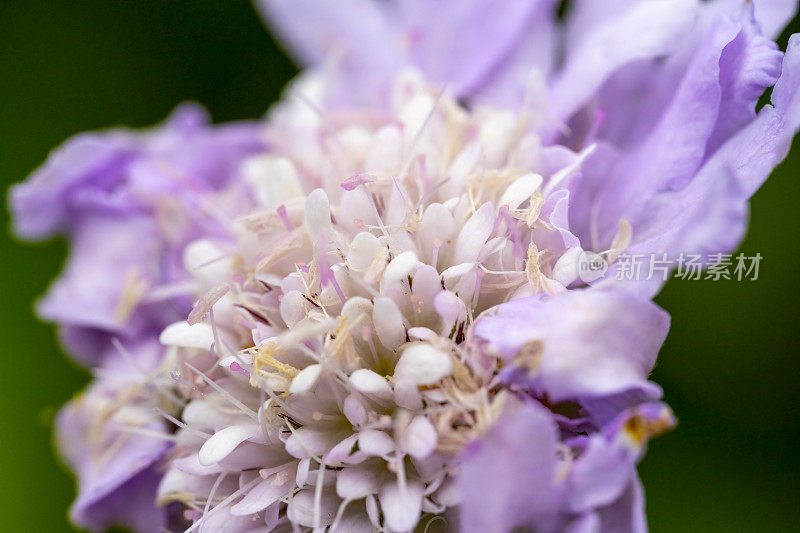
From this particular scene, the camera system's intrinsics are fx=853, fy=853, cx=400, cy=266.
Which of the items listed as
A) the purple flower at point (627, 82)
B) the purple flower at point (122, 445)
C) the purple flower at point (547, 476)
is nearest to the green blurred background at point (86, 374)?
the purple flower at point (122, 445)

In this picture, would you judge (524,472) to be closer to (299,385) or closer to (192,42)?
(299,385)

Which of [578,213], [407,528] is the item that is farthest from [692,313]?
[407,528]

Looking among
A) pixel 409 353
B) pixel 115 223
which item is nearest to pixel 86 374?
pixel 115 223

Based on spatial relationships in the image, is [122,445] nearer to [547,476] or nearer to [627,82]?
[547,476]

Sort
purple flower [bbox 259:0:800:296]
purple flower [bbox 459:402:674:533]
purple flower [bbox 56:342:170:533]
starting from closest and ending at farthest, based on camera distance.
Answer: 1. purple flower [bbox 459:402:674:533]
2. purple flower [bbox 259:0:800:296]
3. purple flower [bbox 56:342:170:533]

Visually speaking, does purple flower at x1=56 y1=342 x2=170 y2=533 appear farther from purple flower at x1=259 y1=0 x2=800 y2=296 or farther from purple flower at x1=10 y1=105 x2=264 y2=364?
purple flower at x1=259 y1=0 x2=800 y2=296

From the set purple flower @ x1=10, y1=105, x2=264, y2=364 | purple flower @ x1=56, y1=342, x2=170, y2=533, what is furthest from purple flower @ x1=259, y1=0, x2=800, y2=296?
purple flower @ x1=56, y1=342, x2=170, y2=533

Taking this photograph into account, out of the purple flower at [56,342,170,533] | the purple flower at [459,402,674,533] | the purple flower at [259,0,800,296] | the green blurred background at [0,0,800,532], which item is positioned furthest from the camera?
the green blurred background at [0,0,800,532]

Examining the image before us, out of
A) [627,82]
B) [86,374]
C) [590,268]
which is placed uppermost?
[627,82]

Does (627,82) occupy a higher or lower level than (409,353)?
higher
